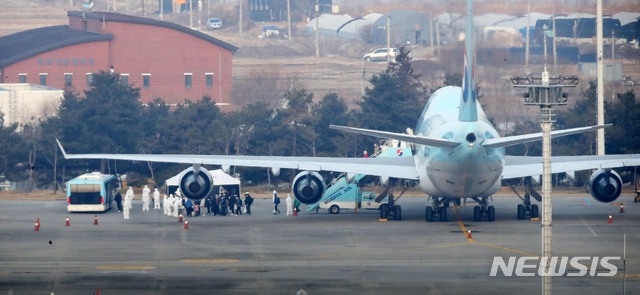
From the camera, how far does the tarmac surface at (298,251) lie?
40312 millimetres

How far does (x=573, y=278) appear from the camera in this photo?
41719 mm

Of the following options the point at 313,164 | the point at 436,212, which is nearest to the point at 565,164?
the point at 436,212

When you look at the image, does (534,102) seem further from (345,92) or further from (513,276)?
(345,92)

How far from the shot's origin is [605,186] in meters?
59.8

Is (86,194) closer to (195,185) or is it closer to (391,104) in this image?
(195,185)

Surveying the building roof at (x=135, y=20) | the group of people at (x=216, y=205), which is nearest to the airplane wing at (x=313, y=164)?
the group of people at (x=216, y=205)

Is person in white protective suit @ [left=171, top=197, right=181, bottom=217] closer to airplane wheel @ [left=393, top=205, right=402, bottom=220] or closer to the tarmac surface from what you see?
the tarmac surface

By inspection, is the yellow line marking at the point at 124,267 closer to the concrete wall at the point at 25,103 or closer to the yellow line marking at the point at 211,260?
the yellow line marking at the point at 211,260

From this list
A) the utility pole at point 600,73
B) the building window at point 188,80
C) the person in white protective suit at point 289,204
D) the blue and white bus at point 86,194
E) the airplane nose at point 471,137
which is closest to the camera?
the airplane nose at point 471,137

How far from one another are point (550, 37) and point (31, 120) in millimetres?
45085

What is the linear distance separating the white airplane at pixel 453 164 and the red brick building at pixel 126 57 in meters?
56.7

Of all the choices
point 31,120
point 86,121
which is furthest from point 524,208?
point 31,120

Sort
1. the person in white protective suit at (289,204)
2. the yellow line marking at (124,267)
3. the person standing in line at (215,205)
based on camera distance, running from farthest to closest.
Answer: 1. the person standing in line at (215,205)
2. the person in white protective suit at (289,204)
3. the yellow line marking at (124,267)

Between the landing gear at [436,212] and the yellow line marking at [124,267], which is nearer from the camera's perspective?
the yellow line marking at [124,267]
